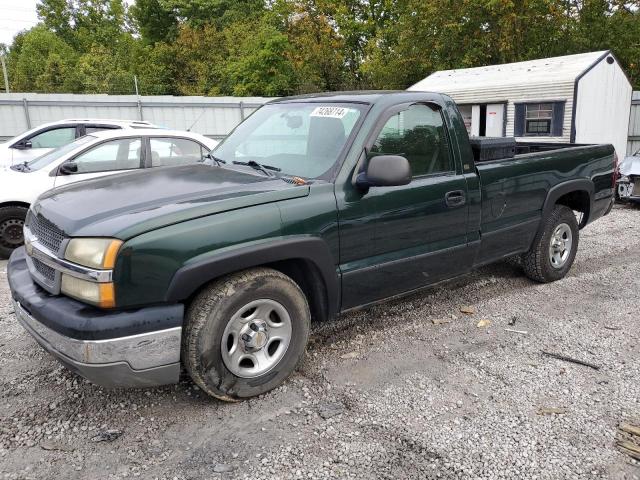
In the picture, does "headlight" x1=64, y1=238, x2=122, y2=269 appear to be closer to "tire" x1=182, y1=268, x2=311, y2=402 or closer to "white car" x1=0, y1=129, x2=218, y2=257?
"tire" x1=182, y1=268, x2=311, y2=402

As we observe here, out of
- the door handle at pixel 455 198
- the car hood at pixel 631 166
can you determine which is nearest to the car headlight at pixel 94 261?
the door handle at pixel 455 198

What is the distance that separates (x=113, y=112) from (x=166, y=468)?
16.9 metres

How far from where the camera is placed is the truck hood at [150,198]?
2.74 meters

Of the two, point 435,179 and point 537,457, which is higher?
point 435,179

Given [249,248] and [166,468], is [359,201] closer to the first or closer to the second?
[249,248]

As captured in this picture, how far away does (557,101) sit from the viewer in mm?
14219

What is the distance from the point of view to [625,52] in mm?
22719

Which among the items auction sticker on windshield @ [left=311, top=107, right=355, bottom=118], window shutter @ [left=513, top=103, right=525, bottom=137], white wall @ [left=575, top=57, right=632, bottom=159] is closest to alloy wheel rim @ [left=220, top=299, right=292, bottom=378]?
auction sticker on windshield @ [left=311, top=107, right=355, bottom=118]

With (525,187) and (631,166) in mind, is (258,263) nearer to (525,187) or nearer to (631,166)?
(525,187)

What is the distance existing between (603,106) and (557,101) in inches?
54.6

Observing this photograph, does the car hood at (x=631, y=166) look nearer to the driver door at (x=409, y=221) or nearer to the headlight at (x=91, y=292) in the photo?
the driver door at (x=409, y=221)

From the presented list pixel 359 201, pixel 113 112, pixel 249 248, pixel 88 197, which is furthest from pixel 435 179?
pixel 113 112

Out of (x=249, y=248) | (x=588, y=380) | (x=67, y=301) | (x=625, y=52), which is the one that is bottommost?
(x=588, y=380)

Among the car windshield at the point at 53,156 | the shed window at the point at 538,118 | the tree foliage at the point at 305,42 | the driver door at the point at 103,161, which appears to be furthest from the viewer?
the tree foliage at the point at 305,42
